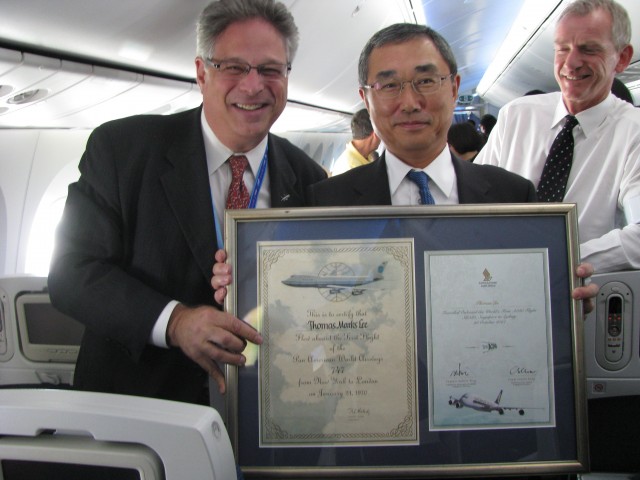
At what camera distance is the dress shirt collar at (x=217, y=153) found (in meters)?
1.92

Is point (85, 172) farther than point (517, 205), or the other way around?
point (85, 172)

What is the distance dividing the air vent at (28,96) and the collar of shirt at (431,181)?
390 centimetres

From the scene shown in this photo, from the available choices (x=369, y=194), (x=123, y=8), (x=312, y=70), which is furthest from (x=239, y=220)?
(x=312, y=70)

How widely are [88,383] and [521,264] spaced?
48.2 inches

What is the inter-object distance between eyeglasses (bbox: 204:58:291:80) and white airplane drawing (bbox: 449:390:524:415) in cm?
107

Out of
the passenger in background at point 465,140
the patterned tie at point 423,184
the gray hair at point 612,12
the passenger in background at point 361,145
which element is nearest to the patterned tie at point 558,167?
the gray hair at point 612,12

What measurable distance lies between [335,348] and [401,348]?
0.45 ft

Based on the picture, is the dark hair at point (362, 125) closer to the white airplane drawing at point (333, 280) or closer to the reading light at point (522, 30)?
the white airplane drawing at point (333, 280)

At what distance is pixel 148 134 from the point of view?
1.88 metres

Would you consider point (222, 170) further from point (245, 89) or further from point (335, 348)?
point (335, 348)

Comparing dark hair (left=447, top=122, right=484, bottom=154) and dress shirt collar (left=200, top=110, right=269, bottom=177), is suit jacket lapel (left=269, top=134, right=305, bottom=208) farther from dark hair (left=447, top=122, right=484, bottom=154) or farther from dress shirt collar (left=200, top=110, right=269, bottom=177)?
dark hair (left=447, top=122, right=484, bottom=154)

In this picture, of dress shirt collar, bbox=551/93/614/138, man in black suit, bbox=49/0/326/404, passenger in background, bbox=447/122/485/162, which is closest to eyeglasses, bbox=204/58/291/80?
man in black suit, bbox=49/0/326/404

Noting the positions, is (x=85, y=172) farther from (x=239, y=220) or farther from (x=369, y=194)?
(x=369, y=194)

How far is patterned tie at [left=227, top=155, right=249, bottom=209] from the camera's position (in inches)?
72.4
